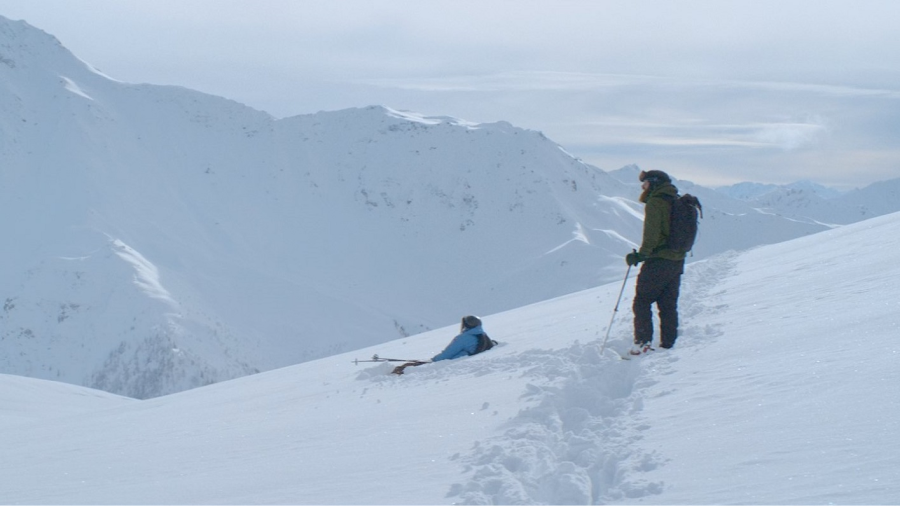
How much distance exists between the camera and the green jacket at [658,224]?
22.6 ft

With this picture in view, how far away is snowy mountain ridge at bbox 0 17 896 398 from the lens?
49500 millimetres

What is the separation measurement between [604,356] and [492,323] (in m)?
6.89

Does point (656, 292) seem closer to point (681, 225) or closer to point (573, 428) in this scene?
point (681, 225)

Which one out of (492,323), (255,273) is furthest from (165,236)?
(492,323)

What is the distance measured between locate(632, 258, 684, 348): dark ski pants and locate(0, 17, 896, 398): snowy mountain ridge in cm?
4074

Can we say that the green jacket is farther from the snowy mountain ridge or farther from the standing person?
the snowy mountain ridge

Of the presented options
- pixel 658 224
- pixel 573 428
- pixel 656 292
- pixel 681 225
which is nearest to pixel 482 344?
pixel 656 292

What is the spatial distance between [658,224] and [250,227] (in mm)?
75273

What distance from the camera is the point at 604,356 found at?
6484 millimetres

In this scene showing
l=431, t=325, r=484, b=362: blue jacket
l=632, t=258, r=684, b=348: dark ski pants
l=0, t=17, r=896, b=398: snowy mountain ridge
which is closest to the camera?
l=632, t=258, r=684, b=348: dark ski pants

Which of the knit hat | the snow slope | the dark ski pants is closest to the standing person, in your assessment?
the dark ski pants

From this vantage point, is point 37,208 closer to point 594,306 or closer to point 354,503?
point 594,306

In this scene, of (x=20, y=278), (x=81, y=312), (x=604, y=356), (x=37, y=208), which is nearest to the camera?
(x=604, y=356)

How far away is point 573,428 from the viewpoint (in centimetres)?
459
